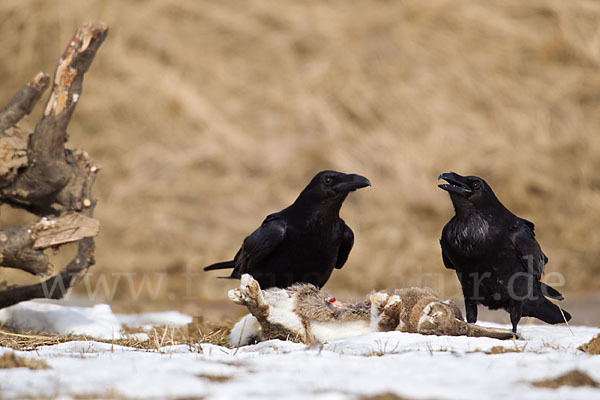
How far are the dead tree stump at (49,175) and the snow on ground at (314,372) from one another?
1595mm

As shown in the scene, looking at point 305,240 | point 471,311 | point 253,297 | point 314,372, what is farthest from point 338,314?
point 314,372

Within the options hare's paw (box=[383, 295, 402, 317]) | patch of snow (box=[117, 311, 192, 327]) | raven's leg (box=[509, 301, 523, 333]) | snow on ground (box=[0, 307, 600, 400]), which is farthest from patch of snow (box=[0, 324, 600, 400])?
patch of snow (box=[117, 311, 192, 327])

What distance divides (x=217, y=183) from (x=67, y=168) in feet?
21.6

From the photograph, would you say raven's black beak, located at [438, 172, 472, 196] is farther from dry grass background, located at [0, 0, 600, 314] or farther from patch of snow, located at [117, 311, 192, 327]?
dry grass background, located at [0, 0, 600, 314]

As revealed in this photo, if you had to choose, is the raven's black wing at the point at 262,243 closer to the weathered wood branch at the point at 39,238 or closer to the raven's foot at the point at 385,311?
the raven's foot at the point at 385,311

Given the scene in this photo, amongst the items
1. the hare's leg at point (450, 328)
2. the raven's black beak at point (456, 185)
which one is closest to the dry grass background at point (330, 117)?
the raven's black beak at point (456, 185)

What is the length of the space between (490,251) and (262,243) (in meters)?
1.58

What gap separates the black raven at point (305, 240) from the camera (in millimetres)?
5250

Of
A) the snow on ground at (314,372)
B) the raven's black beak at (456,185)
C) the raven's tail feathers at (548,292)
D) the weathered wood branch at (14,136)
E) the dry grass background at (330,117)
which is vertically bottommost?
the snow on ground at (314,372)

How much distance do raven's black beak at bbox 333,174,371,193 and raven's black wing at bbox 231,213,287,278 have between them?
476 millimetres

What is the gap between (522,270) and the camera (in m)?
4.83

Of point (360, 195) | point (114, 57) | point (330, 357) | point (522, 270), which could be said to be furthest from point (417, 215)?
point (330, 357)

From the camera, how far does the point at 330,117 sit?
12680 millimetres

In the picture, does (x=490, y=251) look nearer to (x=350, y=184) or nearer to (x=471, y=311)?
(x=471, y=311)
